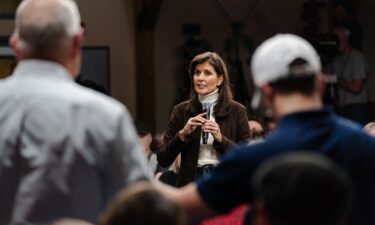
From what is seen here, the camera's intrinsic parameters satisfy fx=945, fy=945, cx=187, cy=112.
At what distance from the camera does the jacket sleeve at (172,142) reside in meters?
4.45

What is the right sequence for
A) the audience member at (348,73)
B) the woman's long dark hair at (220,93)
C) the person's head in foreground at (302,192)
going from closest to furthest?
the person's head in foreground at (302,192) → the woman's long dark hair at (220,93) → the audience member at (348,73)

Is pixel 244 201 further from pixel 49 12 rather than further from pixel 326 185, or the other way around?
pixel 49 12

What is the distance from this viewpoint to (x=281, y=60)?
2119mm

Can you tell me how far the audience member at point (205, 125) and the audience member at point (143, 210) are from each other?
95.2 inches

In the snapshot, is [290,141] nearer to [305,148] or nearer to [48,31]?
[305,148]

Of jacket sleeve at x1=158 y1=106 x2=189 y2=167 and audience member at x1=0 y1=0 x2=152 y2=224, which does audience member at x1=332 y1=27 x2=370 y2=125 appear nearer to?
jacket sleeve at x1=158 y1=106 x2=189 y2=167

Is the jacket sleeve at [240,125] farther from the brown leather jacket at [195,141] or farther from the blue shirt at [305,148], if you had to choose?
the blue shirt at [305,148]

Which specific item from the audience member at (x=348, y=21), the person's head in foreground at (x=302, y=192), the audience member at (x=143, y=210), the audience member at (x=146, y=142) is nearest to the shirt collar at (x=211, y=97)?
the audience member at (x=146, y=142)

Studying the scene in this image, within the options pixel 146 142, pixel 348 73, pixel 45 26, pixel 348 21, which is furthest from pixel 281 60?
pixel 348 21

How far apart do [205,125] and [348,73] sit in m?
3.69

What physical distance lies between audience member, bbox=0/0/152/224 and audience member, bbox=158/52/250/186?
2.08 metres

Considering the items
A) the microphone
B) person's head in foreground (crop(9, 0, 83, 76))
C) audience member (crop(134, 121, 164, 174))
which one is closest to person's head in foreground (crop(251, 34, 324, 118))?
person's head in foreground (crop(9, 0, 83, 76))

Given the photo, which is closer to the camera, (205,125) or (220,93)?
(205,125)

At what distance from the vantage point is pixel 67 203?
7.14ft
